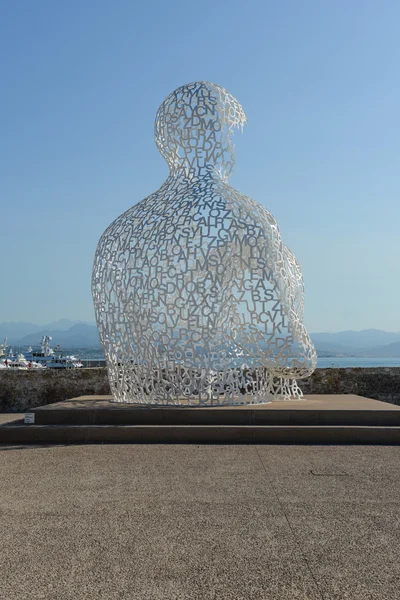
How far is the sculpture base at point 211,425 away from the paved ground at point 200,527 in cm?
95

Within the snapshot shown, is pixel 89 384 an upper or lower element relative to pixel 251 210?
lower

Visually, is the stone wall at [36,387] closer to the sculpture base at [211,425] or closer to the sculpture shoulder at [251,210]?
the sculpture base at [211,425]

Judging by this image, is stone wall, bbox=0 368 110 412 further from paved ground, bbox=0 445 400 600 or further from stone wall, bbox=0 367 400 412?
paved ground, bbox=0 445 400 600

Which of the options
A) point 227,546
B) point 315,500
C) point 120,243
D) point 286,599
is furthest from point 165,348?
point 286,599

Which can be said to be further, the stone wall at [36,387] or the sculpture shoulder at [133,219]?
the stone wall at [36,387]

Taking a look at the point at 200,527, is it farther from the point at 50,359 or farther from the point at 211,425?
the point at 50,359

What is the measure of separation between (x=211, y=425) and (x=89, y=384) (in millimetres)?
5308

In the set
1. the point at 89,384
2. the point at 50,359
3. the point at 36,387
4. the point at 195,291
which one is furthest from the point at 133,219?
the point at 50,359

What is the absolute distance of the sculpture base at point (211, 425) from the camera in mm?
7809

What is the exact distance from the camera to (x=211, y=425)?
8.16 meters

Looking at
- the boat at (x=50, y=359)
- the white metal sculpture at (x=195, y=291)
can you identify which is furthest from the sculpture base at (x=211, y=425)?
the boat at (x=50, y=359)

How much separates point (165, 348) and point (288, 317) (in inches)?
68.6

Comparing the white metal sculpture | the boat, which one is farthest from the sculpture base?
the boat

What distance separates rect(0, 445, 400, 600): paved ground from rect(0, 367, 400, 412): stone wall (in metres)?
5.97
